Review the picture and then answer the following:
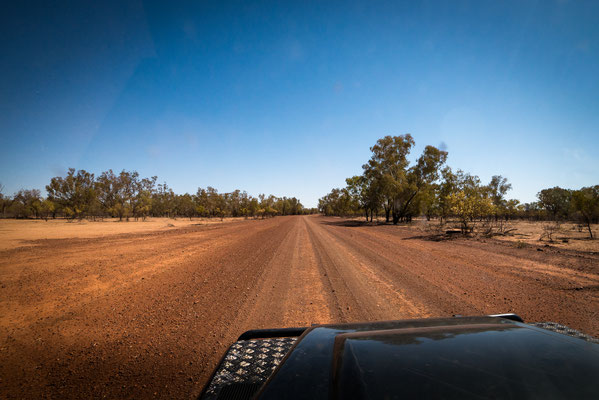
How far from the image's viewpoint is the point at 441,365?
111cm

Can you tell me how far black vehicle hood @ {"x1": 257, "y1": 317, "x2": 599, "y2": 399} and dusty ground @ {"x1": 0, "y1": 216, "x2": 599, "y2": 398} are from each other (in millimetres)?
2808

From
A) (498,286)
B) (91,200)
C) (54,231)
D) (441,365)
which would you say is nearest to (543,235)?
(498,286)

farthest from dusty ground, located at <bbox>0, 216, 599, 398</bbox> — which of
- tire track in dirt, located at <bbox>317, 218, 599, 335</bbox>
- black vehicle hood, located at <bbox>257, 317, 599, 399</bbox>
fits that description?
black vehicle hood, located at <bbox>257, 317, 599, 399</bbox>

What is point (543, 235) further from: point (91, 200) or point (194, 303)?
point (91, 200)

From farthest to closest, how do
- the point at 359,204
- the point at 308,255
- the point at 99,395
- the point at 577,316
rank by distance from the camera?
the point at 359,204 → the point at 308,255 → the point at 577,316 → the point at 99,395

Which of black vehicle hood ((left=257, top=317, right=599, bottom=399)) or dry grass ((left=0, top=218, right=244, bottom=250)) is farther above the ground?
black vehicle hood ((left=257, top=317, right=599, bottom=399))

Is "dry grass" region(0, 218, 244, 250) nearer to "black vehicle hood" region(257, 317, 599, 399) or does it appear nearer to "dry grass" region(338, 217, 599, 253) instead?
"black vehicle hood" region(257, 317, 599, 399)

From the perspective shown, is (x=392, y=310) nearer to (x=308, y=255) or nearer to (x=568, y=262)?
(x=308, y=255)

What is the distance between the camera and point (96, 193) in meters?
69.2

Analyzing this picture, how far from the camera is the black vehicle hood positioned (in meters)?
0.95

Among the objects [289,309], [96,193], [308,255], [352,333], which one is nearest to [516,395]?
[352,333]

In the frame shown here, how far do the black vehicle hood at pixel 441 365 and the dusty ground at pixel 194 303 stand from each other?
281 cm

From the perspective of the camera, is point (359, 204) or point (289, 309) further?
point (359, 204)

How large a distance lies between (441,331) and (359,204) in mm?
56776
